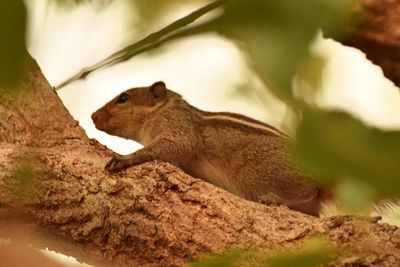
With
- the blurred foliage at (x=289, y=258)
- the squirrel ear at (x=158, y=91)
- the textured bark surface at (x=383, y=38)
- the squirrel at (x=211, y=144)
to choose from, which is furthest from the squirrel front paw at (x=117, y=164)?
the squirrel ear at (x=158, y=91)

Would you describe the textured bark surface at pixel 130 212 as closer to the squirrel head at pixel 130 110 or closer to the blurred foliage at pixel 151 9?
the blurred foliage at pixel 151 9

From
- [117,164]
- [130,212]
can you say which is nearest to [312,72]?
[130,212]

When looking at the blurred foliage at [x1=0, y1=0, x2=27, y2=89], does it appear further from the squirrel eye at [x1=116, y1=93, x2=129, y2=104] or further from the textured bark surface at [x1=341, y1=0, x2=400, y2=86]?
the squirrel eye at [x1=116, y1=93, x2=129, y2=104]

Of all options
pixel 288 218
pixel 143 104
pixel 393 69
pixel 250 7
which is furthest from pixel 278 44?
pixel 143 104

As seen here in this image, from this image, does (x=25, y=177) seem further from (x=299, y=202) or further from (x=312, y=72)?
(x=299, y=202)

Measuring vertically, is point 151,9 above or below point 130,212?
below

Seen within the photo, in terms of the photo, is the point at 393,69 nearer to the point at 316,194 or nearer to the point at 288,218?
the point at 288,218
